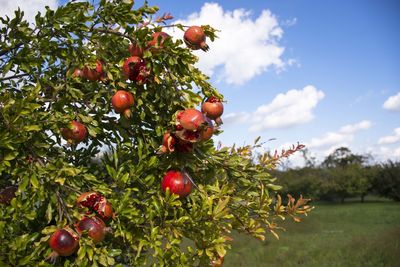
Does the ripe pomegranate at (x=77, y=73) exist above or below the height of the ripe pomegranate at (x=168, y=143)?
above

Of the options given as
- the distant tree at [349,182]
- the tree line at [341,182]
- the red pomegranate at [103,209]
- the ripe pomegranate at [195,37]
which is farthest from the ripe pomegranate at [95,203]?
the distant tree at [349,182]

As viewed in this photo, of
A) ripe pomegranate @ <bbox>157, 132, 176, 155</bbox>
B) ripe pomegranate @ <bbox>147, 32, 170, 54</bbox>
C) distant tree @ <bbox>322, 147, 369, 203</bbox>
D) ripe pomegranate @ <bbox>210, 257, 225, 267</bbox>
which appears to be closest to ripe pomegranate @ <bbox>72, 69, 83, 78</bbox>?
ripe pomegranate @ <bbox>147, 32, 170, 54</bbox>

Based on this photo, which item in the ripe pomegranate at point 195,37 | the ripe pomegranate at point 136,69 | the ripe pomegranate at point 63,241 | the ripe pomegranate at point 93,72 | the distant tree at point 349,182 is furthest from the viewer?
the distant tree at point 349,182

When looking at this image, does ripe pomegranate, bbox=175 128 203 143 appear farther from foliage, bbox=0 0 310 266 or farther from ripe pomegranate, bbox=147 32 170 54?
ripe pomegranate, bbox=147 32 170 54

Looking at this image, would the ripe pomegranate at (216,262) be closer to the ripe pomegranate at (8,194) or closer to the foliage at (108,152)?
the foliage at (108,152)

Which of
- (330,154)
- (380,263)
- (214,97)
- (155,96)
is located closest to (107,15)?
(155,96)

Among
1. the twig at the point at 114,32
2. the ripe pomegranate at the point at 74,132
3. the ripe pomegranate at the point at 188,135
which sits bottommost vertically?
the ripe pomegranate at the point at 188,135

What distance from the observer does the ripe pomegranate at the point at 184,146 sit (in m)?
2.72

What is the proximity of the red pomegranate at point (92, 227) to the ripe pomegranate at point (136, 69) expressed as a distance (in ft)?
3.35

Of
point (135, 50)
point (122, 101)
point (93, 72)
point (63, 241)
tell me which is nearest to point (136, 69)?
point (135, 50)

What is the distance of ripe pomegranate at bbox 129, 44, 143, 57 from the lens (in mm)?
2814

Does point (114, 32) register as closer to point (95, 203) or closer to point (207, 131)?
point (207, 131)

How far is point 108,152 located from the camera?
3.15 meters

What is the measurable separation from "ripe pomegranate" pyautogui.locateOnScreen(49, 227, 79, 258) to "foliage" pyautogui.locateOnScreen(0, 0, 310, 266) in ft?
0.19
